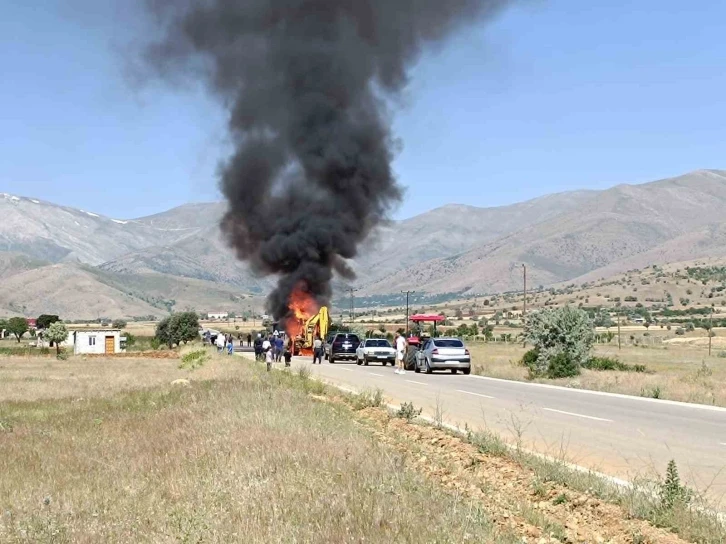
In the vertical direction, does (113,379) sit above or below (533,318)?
below

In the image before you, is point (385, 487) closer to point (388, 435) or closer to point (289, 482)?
point (289, 482)

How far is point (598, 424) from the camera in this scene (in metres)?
16.7

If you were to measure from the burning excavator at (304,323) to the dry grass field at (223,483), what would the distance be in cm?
3629

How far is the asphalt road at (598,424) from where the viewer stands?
11883 mm

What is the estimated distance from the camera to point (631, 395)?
24.2 m

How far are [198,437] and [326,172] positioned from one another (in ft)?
175

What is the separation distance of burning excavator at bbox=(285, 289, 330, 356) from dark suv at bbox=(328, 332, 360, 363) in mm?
2416

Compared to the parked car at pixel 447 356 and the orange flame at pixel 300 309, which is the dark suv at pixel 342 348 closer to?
the orange flame at pixel 300 309

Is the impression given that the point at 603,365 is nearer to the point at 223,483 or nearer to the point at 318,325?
the point at 318,325

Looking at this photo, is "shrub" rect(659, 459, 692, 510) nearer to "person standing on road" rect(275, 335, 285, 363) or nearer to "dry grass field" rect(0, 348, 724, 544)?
"dry grass field" rect(0, 348, 724, 544)

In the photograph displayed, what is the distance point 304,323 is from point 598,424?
41.0 meters

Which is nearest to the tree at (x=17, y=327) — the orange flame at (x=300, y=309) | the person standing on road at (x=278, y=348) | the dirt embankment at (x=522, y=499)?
the orange flame at (x=300, y=309)

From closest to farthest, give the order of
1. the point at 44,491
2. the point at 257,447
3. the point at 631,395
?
the point at 44,491, the point at 257,447, the point at 631,395

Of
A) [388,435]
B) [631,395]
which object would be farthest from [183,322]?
[388,435]
